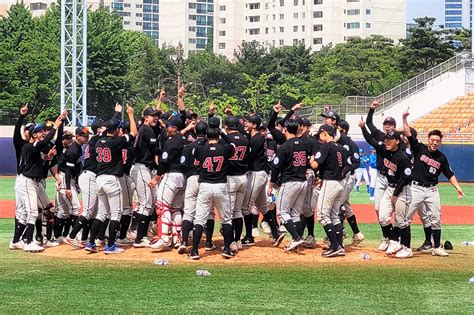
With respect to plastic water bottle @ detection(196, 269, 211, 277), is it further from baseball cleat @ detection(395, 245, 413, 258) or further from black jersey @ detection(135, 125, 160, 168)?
baseball cleat @ detection(395, 245, 413, 258)

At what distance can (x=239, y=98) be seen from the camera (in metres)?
87.6

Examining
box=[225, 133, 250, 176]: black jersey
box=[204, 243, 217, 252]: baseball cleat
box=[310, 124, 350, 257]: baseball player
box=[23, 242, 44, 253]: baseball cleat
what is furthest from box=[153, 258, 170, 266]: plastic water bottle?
box=[310, 124, 350, 257]: baseball player

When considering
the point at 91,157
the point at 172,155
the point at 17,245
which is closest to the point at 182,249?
the point at 172,155

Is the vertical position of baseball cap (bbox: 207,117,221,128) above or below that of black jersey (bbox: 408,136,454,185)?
above

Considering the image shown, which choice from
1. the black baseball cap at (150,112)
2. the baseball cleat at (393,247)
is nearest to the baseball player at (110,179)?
the black baseball cap at (150,112)

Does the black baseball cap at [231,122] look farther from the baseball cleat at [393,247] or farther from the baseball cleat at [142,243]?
the baseball cleat at [393,247]

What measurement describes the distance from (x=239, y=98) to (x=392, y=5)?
4752cm

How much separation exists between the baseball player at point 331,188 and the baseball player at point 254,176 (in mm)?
1555

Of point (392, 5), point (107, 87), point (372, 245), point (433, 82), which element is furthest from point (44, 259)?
point (392, 5)

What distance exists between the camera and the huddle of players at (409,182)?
13.7 metres

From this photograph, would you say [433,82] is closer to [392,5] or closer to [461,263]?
[461,263]

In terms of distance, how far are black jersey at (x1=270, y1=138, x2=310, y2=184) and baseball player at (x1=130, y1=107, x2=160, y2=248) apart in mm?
2256

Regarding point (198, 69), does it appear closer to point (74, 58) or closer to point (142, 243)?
point (74, 58)

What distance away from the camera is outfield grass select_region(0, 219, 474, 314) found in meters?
9.82
